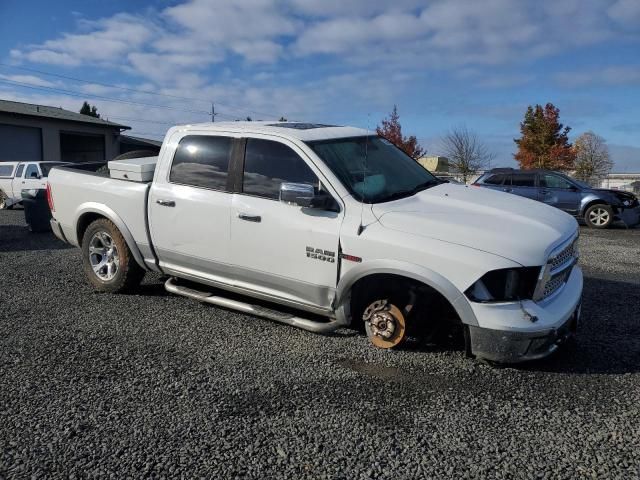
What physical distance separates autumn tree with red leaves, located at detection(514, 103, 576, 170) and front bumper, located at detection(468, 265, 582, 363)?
3579 cm

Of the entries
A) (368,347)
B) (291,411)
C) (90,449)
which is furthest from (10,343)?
(368,347)

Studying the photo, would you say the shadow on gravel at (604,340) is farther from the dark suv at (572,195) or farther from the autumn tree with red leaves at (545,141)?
the autumn tree with red leaves at (545,141)

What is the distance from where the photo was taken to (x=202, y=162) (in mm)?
4930

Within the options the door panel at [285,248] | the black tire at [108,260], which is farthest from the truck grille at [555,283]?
the black tire at [108,260]

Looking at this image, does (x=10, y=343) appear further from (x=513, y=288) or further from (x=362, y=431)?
(x=513, y=288)

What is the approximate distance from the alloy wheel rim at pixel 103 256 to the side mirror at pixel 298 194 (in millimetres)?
2508

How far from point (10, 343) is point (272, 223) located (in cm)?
242

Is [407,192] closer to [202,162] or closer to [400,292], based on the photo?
[400,292]

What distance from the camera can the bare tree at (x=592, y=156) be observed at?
110 ft

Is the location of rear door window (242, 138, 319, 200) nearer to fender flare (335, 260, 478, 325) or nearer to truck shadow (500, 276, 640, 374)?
fender flare (335, 260, 478, 325)

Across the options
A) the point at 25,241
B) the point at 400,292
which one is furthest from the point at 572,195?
the point at 25,241

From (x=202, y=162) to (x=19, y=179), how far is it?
47.5 feet

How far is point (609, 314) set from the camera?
522cm

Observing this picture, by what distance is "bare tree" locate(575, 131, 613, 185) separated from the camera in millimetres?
33391
